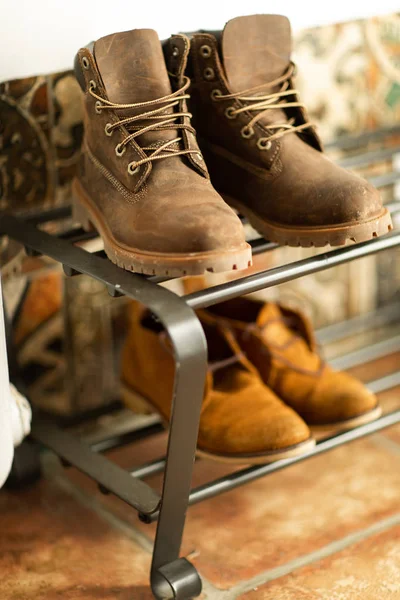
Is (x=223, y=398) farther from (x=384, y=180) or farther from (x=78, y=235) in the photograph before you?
(x=384, y=180)

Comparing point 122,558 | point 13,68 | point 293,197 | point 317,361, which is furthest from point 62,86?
point 122,558

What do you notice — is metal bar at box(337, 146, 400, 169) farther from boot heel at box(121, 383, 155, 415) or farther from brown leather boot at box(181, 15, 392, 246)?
boot heel at box(121, 383, 155, 415)

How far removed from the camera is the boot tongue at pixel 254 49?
3.15 ft

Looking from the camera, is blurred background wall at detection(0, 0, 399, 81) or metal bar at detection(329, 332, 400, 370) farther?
metal bar at detection(329, 332, 400, 370)

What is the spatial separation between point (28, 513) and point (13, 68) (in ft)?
1.88

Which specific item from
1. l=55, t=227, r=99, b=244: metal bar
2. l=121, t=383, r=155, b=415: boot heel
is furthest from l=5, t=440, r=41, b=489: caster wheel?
l=55, t=227, r=99, b=244: metal bar

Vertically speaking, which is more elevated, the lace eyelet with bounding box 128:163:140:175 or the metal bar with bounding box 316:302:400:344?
the lace eyelet with bounding box 128:163:140:175

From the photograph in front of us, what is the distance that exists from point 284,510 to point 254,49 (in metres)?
0.58

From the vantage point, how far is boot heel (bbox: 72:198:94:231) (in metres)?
1.03

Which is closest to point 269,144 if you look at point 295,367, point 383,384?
point 295,367

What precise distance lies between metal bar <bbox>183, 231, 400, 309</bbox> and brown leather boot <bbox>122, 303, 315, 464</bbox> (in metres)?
0.21

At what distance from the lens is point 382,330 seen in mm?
1557

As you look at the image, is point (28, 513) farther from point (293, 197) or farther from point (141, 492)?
point (293, 197)

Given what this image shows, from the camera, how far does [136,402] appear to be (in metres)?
1.15
